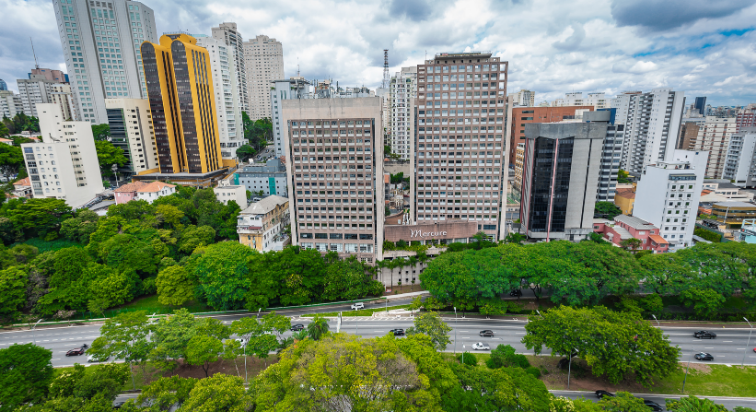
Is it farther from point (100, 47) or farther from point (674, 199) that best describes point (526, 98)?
point (100, 47)

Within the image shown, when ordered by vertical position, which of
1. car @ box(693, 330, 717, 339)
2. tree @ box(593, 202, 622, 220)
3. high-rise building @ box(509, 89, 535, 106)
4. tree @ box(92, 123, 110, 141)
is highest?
high-rise building @ box(509, 89, 535, 106)

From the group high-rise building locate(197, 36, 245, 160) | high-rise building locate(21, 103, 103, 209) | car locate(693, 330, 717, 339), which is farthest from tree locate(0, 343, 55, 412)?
high-rise building locate(197, 36, 245, 160)

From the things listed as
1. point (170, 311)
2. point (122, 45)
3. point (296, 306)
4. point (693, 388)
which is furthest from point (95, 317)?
point (122, 45)

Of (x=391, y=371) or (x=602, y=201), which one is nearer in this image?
(x=391, y=371)

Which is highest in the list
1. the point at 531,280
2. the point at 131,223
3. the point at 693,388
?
the point at 131,223

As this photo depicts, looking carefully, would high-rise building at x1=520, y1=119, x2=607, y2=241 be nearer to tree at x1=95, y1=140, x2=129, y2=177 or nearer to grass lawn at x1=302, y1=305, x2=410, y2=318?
grass lawn at x1=302, y1=305, x2=410, y2=318

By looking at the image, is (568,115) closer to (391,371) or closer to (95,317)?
(391,371)

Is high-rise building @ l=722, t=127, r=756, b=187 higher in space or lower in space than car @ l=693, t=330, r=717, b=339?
higher

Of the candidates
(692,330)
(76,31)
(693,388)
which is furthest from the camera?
(76,31)
